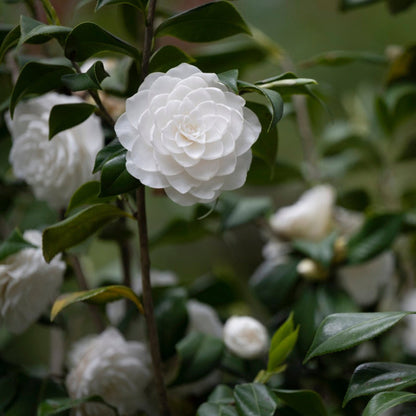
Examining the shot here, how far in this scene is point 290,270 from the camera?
808 millimetres

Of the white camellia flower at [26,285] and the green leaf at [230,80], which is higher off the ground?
the green leaf at [230,80]

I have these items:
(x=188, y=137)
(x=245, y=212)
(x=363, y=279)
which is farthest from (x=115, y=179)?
(x=363, y=279)

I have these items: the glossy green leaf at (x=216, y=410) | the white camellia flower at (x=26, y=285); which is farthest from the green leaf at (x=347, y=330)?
the white camellia flower at (x=26, y=285)

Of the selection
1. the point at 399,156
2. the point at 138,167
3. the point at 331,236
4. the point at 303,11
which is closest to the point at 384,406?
the point at 138,167

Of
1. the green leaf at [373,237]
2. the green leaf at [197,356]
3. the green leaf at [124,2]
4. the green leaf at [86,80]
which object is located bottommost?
the green leaf at [197,356]

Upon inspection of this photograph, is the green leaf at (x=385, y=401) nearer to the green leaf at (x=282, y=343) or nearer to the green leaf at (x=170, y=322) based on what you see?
the green leaf at (x=282, y=343)

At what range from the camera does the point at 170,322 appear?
0.70 m

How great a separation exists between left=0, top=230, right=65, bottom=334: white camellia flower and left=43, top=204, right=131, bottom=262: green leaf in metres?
0.10

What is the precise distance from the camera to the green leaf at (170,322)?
2.28 feet

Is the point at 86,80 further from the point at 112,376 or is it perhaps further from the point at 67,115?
the point at 112,376

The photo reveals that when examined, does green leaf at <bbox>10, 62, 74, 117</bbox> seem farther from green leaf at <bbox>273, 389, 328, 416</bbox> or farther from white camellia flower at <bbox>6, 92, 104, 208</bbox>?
green leaf at <bbox>273, 389, 328, 416</bbox>

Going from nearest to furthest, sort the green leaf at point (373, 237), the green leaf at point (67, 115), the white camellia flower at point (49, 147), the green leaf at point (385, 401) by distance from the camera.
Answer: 1. the green leaf at point (385, 401)
2. the green leaf at point (67, 115)
3. the white camellia flower at point (49, 147)
4. the green leaf at point (373, 237)

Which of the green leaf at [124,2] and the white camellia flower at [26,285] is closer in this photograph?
the green leaf at [124,2]

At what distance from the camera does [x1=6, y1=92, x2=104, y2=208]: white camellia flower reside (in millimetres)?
625
